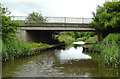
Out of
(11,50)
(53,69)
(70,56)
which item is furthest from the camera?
(70,56)

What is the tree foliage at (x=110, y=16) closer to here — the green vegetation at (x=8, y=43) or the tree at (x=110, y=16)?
the tree at (x=110, y=16)

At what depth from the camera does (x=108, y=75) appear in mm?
6848

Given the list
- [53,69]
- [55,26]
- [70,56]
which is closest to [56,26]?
[55,26]

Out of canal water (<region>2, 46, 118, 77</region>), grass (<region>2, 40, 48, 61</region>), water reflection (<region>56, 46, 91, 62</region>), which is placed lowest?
water reflection (<region>56, 46, 91, 62</region>)

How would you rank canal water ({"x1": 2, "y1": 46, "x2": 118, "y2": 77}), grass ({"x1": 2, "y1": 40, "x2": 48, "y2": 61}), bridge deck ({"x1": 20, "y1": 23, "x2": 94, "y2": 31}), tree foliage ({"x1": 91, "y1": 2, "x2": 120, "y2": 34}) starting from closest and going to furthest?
canal water ({"x1": 2, "y1": 46, "x2": 118, "y2": 77})
grass ({"x1": 2, "y1": 40, "x2": 48, "y2": 61})
tree foliage ({"x1": 91, "y1": 2, "x2": 120, "y2": 34})
bridge deck ({"x1": 20, "y1": 23, "x2": 94, "y2": 31})

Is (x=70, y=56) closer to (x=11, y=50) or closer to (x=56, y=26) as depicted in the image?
(x=11, y=50)

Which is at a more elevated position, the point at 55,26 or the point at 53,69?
the point at 55,26

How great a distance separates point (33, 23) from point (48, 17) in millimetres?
2387

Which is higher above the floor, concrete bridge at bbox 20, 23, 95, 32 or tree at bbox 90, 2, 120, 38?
tree at bbox 90, 2, 120, 38

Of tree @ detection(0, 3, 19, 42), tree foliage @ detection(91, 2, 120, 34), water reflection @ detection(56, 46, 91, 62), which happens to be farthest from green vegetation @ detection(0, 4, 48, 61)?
tree foliage @ detection(91, 2, 120, 34)

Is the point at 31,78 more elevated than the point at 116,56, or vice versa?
the point at 116,56

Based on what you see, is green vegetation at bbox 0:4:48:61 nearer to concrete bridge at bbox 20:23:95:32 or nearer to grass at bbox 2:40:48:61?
grass at bbox 2:40:48:61

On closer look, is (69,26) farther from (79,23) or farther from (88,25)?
(88,25)

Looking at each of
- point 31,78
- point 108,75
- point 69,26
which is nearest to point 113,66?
point 108,75
